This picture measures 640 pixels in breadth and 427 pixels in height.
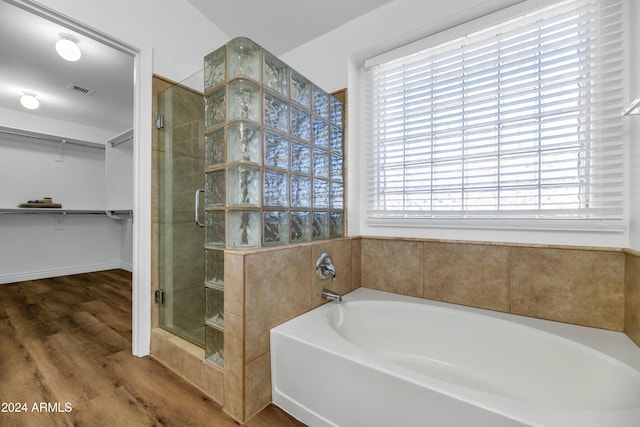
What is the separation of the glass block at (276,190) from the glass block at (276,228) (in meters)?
0.05

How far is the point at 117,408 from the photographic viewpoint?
3.86ft

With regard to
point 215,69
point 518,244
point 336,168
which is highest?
point 215,69

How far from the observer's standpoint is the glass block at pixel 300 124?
145 centimetres

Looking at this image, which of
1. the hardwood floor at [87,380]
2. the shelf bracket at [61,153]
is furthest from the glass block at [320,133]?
the shelf bracket at [61,153]

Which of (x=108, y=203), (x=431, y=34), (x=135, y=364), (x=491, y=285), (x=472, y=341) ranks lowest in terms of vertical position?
(x=135, y=364)

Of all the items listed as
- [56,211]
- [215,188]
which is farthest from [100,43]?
[56,211]

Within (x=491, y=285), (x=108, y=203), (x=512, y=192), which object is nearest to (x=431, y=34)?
(x=512, y=192)

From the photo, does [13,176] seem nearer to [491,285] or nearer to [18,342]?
[18,342]

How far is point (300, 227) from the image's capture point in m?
1.50

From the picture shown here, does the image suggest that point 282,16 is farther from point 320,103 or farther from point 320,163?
point 320,163

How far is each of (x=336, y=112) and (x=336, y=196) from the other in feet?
1.95

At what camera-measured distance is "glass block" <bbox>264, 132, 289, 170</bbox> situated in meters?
1.28

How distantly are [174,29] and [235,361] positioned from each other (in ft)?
6.83

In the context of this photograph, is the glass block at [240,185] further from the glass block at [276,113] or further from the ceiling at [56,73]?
the ceiling at [56,73]
